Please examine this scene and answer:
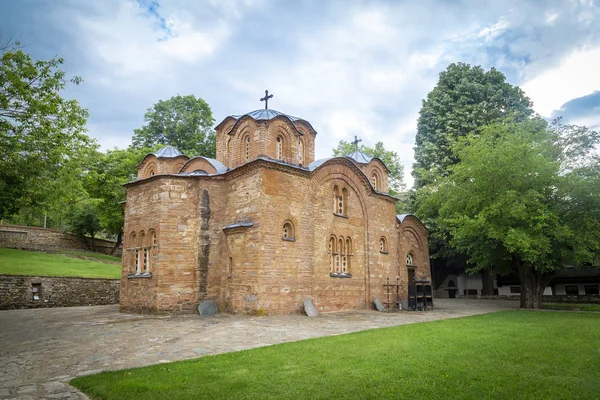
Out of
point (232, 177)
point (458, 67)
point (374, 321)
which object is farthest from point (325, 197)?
point (458, 67)

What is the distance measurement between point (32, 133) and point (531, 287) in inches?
852

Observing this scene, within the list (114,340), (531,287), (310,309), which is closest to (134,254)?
(310,309)

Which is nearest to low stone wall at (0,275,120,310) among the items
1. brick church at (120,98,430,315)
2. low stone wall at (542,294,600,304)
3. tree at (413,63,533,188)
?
brick church at (120,98,430,315)

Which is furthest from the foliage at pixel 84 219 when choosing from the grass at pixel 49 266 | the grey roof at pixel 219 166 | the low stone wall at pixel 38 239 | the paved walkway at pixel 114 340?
the paved walkway at pixel 114 340

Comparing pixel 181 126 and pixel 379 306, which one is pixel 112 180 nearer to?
pixel 181 126

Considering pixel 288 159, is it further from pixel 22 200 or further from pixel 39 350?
pixel 39 350

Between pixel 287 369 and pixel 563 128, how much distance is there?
18.1 metres

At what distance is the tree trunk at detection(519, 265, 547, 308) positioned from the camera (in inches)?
770

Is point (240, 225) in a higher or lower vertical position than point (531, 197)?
lower

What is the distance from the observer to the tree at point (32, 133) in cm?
1096

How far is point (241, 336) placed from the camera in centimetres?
975

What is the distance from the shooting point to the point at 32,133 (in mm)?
12000

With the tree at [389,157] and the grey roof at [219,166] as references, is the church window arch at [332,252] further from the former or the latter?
the tree at [389,157]

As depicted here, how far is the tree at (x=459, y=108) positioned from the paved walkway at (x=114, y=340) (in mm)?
14568
